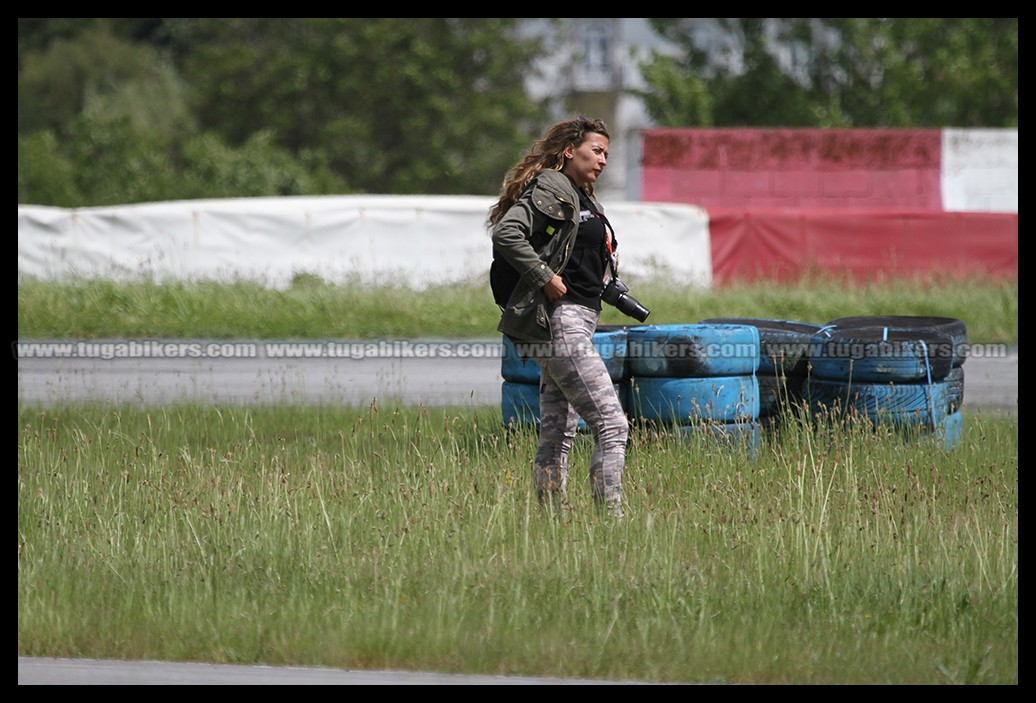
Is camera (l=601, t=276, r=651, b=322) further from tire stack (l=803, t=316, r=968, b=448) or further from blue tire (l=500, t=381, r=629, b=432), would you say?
tire stack (l=803, t=316, r=968, b=448)

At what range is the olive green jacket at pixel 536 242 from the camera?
5.91m

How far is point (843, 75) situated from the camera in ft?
118

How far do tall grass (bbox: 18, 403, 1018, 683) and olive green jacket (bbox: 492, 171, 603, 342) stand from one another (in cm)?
86

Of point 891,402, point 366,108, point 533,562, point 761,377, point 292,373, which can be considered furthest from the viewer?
point 366,108

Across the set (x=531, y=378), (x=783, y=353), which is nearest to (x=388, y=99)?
(x=783, y=353)

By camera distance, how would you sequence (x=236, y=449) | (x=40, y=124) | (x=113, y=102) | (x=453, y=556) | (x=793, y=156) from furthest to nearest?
1. (x=40, y=124)
2. (x=113, y=102)
3. (x=793, y=156)
4. (x=236, y=449)
5. (x=453, y=556)

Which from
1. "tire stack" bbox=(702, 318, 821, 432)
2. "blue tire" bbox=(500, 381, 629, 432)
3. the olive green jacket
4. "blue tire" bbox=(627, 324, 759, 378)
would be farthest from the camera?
"tire stack" bbox=(702, 318, 821, 432)

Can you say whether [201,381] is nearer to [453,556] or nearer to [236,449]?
[236,449]

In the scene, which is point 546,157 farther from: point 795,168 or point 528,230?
point 795,168

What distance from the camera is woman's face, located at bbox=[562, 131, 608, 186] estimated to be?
6.18m

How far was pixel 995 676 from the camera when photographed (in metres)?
4.48

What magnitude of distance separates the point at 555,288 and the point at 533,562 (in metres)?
1.25

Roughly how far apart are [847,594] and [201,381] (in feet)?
30.1
